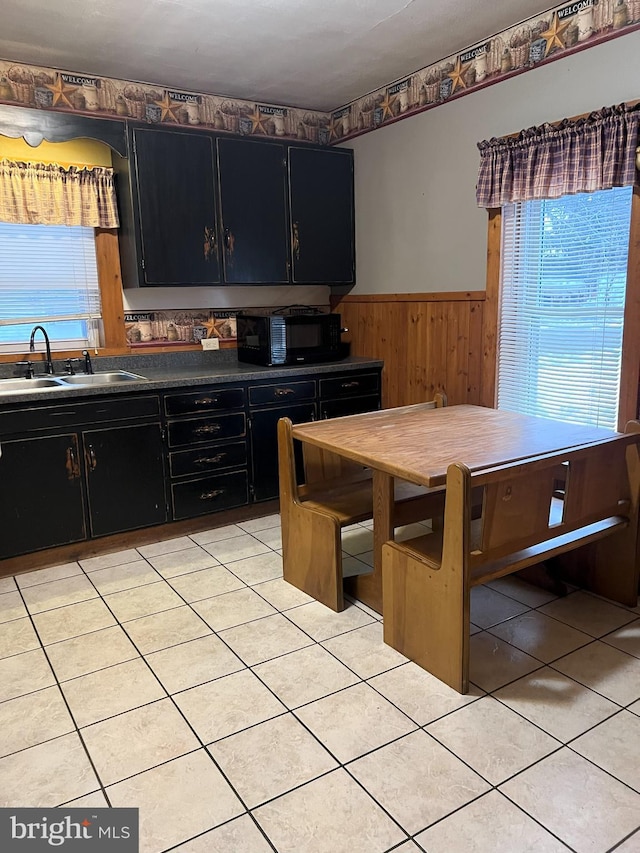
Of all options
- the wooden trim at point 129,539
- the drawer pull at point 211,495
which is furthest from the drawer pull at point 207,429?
the wooden trim at point 129,539

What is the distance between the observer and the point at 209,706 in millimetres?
2102

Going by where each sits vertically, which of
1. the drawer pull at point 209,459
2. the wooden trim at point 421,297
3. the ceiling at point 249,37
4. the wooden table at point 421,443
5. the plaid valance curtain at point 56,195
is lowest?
the drawer pull at point 209,459

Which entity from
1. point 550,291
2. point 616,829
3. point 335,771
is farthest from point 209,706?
point 550,291

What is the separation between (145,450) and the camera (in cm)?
341

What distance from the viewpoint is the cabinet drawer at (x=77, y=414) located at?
9.93 feet

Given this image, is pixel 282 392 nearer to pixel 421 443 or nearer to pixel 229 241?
pixel 229 241

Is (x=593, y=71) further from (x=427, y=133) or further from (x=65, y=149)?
(x=65, y=149)

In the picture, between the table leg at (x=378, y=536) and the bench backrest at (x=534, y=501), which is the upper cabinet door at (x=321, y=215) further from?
the bench backrest at (x=534, y=501)

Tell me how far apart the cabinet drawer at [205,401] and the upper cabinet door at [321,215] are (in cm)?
100

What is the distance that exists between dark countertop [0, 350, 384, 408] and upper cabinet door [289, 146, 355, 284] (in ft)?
2.07

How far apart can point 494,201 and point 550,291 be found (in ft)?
1.82

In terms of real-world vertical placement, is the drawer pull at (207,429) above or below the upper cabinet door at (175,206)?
below

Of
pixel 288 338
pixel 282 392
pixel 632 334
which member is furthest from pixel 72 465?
pixel 632 334

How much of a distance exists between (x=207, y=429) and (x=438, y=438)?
152 centimetres
